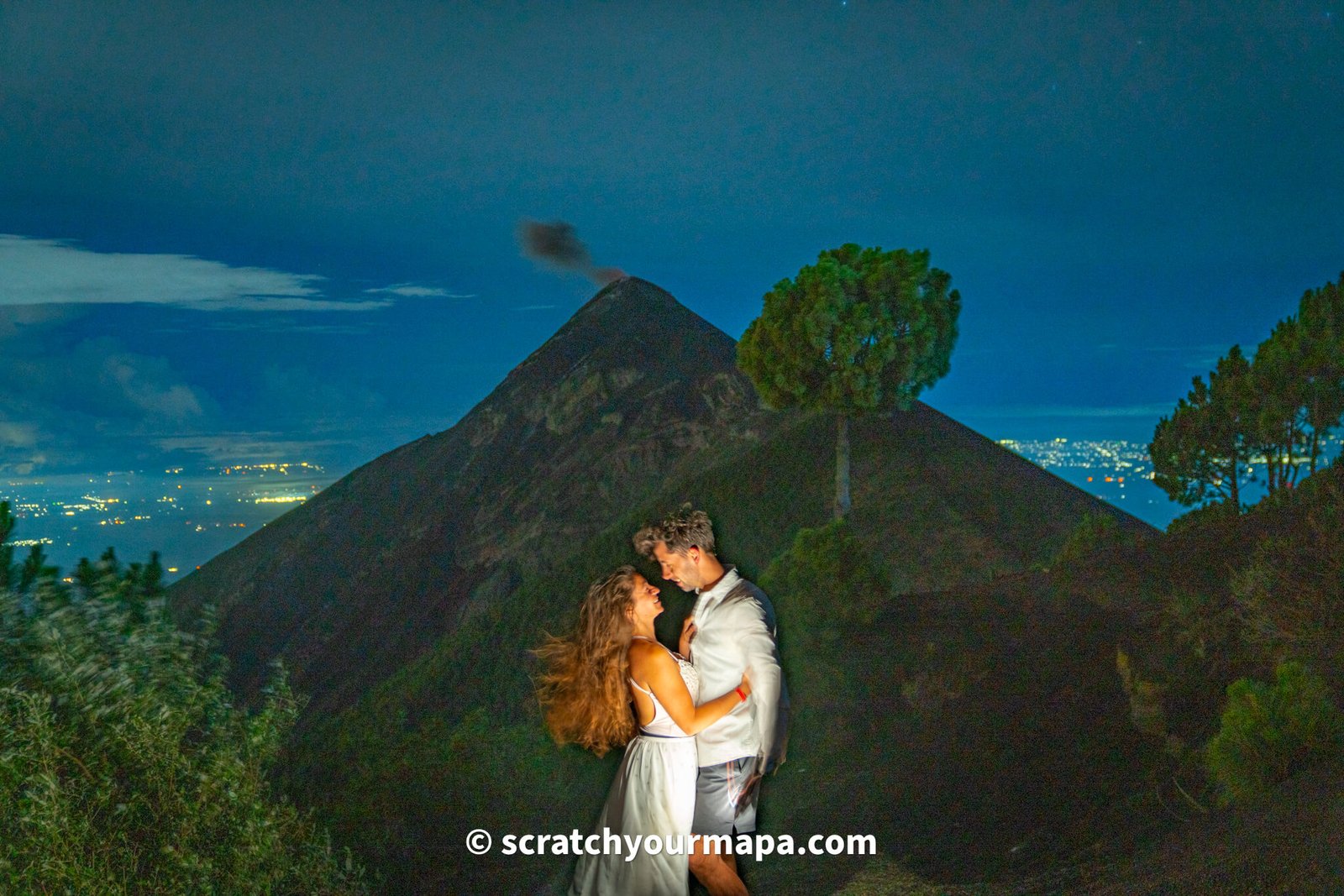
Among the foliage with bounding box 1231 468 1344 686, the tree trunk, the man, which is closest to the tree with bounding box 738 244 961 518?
the tree trunk

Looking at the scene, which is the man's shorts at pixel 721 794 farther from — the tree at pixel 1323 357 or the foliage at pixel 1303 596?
the tree at pixel 1323 357

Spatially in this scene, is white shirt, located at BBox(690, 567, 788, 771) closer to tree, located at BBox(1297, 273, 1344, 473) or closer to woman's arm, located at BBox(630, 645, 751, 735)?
woman's arm, located at BBox(630, 645, 751, 735)

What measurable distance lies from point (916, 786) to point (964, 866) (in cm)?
265

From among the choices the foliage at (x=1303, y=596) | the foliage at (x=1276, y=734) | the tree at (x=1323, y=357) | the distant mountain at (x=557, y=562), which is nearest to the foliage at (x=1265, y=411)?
the tree at (x=1323, y=357)

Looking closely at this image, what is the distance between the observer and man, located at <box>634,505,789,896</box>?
16.6 ft

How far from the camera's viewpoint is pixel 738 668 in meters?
5.09

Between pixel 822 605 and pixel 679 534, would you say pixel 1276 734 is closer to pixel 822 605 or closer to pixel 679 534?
pixel 679 534

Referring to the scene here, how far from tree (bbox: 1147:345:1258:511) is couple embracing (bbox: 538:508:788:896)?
22.1 m

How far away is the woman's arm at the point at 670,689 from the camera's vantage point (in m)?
4.80

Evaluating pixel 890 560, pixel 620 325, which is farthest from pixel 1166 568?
pixel 620 325

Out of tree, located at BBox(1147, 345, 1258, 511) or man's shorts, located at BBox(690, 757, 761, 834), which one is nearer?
man's shorts, located at BBox(690, 757, 761, 834)

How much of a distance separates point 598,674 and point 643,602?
0.46 m

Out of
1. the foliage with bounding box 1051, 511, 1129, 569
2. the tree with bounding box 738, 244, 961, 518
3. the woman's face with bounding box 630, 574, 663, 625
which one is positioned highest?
the tree with bounding box 738, 244, 961, 518

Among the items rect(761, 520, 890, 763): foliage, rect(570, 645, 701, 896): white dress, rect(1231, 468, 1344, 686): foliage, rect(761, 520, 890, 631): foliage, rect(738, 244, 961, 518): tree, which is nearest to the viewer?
rect(570, 645, 701, 896): white dress
